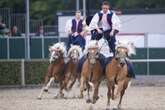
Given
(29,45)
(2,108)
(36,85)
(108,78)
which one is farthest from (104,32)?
(29,45)

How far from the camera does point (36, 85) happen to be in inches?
1265

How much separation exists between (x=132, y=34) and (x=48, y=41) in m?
3.61

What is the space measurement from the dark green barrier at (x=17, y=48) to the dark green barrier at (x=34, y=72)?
15.5 ft

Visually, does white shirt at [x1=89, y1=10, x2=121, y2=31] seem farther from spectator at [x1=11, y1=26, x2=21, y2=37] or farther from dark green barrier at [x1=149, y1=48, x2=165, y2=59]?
spectator at [x1=11, y1=26, x2=21, y2=37]

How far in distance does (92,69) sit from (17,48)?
16.6 metres

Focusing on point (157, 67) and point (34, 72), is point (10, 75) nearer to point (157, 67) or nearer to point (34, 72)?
point (34, 72)

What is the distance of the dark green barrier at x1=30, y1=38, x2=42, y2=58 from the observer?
124 ft

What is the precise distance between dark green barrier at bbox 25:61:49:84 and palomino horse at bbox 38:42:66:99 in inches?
252

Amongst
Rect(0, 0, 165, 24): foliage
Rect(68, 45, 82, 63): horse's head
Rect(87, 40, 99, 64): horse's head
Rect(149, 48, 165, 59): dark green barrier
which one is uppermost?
Rect(0, 0, 165, 24): foliage

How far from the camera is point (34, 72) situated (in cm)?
3225

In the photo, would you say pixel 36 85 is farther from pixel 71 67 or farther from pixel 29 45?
pixel 71 67

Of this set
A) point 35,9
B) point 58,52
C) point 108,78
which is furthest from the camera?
point 35,9

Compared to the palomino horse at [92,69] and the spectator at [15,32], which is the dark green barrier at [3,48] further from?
the palomino horse at [92,69]

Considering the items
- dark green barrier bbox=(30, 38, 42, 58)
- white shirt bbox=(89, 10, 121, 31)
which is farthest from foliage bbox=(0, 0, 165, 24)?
white shirt bbox=(89, 10, 121, 31)
